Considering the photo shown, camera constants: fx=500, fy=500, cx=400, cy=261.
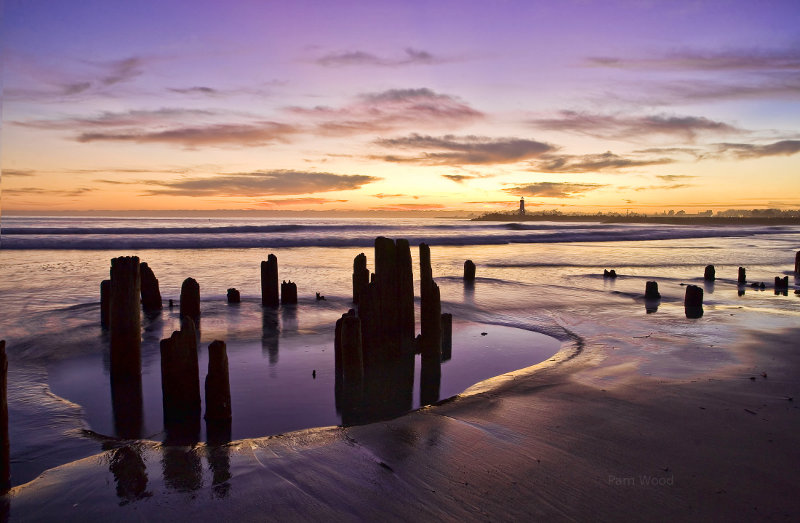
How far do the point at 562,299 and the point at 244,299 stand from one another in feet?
33.0

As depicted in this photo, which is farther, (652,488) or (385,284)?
(385,284)

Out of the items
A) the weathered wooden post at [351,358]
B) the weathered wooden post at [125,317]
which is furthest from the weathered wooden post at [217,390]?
the weathered wooden post at [125,317]

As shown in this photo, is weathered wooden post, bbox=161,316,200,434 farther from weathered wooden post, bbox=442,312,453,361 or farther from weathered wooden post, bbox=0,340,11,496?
weathered wooden post, bbox=442,312,453,361

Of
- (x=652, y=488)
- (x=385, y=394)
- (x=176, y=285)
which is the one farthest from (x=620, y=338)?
(x=176, y=285)

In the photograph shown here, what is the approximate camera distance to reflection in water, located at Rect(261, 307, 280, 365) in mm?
9534

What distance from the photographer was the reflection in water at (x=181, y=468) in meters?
4.47

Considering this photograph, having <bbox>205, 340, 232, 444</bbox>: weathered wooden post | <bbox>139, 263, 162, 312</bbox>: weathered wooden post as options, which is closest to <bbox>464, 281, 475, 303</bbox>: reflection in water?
<bbox>139, 263, 162, 312</bbox>: weathered wooden post

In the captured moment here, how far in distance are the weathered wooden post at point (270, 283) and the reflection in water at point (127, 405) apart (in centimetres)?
665

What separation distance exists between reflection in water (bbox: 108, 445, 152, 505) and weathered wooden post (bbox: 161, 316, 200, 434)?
0.88m

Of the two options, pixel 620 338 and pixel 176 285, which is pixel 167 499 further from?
pixel 176 285

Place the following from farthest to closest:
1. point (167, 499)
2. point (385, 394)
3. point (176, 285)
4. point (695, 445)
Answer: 1. point (176, 285)
2. point (385, 394)
3. point (695, 445)
4. point (167, 499)

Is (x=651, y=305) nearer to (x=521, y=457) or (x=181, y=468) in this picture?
(x=521, y=457)

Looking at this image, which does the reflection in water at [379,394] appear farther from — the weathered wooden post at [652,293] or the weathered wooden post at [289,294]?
the weathered wooden post at [652,293]

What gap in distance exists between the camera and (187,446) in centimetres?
538
